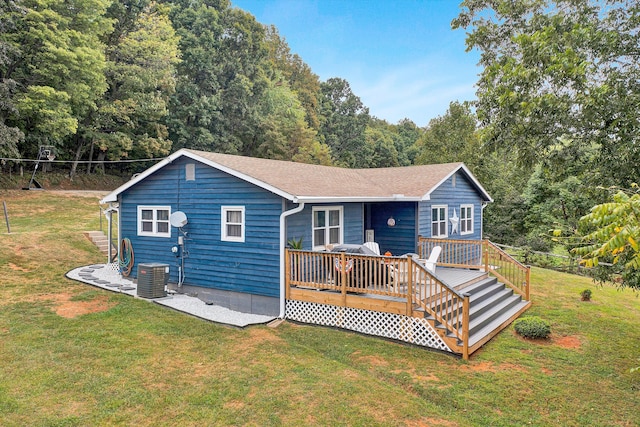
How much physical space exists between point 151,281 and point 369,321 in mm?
5724

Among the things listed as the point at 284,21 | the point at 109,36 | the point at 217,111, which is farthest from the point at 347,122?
the point at 109,36

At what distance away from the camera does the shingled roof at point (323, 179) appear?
9516mm

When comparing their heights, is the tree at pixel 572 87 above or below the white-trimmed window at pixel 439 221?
above

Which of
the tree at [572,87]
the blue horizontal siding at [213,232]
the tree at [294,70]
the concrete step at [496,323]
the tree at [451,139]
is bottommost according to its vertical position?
the concrete step at [496,323]

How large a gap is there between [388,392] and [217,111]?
3277 cm

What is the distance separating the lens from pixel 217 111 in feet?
115

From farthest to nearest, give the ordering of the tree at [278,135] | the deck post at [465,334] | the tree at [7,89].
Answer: the tree at [278,135]
the tree at [7,89]
the deck post at [465,334]

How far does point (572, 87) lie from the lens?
7.41 metres

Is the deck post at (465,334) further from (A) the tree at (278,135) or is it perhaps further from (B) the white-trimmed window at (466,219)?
(A) the tree at (278,135)

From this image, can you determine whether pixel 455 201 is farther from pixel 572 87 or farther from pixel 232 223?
pixel 232 223

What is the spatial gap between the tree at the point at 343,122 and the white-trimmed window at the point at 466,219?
27933mm

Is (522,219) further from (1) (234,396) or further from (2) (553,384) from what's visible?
(1) (234,396)

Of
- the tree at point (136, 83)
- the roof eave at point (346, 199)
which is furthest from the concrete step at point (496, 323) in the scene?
the tree at point (136, 83)

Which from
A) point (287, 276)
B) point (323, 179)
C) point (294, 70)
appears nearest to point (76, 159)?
point (323, 179)
